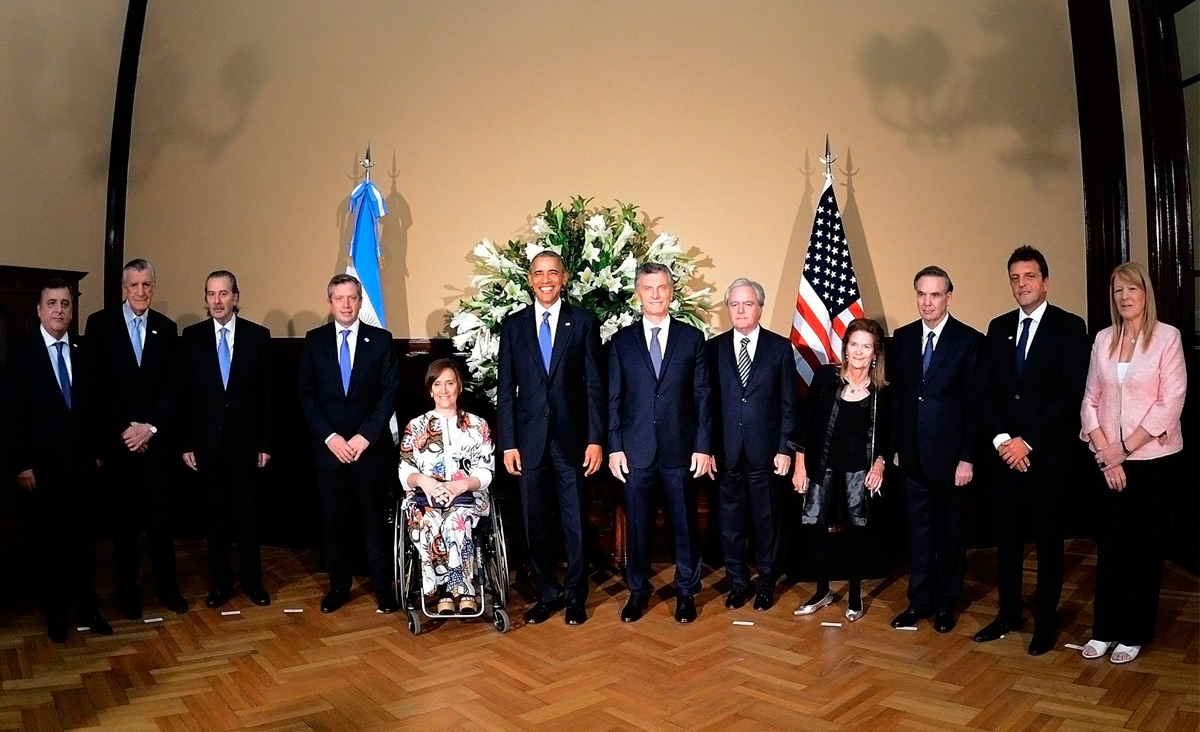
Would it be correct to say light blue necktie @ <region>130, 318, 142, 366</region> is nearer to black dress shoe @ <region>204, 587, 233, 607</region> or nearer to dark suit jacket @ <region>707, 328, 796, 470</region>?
black dress shoe @ <region>204, 587, 233, 607</region>

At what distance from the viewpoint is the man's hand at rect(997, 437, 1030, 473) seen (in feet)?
12.5

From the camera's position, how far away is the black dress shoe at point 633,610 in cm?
427

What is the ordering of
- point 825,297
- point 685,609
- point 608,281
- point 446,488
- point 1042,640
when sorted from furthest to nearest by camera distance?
point 825,297
point 608,281
point 685,609
point 446,488
point 1042,640

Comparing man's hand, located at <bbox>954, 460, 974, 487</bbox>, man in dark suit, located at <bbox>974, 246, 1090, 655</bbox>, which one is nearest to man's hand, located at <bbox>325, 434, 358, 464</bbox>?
man's hand, located at <bbox>954, 460, 974, 487</bbox>

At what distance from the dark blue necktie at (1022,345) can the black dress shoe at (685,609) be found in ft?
5.90

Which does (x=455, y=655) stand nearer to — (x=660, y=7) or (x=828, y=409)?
(x=828, y=409)

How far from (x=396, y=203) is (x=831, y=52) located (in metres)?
3.02

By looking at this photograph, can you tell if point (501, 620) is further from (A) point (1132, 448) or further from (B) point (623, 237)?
(A) point (1132, 448)

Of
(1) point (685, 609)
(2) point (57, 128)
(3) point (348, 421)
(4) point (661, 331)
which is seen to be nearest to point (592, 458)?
(4) point (661, 331)

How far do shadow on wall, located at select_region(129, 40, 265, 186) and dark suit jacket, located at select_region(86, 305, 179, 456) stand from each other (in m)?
2.27

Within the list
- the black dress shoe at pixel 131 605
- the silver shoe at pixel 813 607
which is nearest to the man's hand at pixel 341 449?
the black dress shoe at pixel 131 605

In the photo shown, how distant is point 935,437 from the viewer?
13.3 feet

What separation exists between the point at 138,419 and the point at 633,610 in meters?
2.61

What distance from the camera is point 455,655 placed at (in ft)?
12.6
